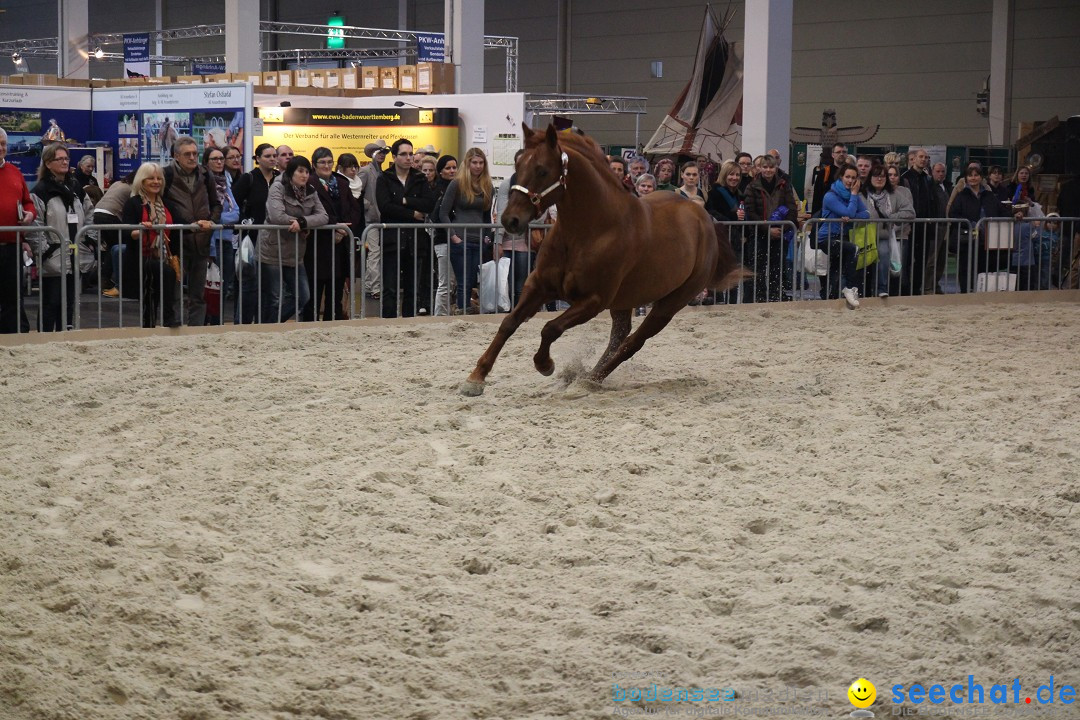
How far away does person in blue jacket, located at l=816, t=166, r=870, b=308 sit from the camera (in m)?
13.0

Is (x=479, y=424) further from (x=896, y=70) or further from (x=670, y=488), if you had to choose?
(x=896, y=70)

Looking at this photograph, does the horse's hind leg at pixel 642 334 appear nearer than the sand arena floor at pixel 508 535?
No

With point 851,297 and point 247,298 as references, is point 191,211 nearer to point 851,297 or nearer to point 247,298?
point 247,298

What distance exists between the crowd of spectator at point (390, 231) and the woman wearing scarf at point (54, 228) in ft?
0.05

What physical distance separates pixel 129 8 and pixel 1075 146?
36.6m

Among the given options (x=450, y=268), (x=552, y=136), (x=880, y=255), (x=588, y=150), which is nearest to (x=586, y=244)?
(x=588, y=150)

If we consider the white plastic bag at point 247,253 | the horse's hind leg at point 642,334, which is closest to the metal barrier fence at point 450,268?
the white plastic bag at point 247,253

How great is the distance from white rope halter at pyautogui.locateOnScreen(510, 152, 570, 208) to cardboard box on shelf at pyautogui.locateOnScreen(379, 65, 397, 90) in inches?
451

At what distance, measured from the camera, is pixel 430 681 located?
3469mm

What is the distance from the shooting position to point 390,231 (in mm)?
11016

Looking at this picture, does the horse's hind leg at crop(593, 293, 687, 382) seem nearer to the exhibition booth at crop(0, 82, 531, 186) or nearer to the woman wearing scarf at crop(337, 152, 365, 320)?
the woman wearing scarf at crop(337, 152, 365, 320)

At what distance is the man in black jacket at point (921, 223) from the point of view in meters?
13.9

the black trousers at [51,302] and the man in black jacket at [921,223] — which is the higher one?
the man in black jacket at [921,223]

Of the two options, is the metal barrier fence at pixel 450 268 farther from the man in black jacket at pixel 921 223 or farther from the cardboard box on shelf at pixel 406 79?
the cardboard box on shelf at pixel 406 79
